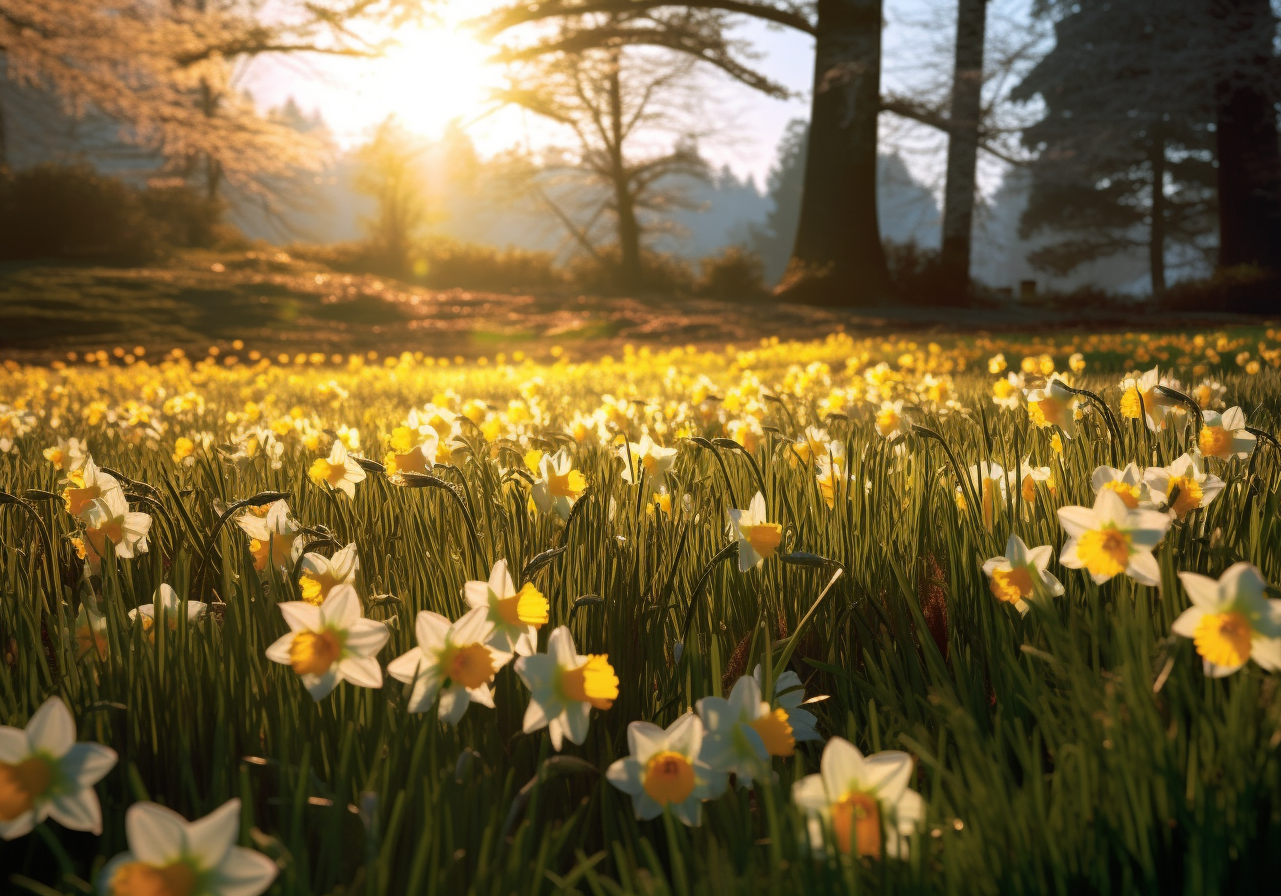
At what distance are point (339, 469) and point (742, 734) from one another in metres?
1.25

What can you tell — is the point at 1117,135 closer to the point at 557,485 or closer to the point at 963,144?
the point at 963,144

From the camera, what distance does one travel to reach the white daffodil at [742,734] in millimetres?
871

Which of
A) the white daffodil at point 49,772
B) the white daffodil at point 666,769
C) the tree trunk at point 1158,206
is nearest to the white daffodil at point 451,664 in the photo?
the white daffodil at point 666,769

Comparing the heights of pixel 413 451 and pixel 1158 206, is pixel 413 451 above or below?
below

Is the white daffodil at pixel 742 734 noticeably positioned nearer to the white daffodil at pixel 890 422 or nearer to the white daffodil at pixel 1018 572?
the white daffodil at pixel 1018 572

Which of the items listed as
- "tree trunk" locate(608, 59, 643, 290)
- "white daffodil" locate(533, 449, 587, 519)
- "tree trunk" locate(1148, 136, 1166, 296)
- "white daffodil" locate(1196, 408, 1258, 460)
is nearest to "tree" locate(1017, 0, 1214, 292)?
"tree trunk" locate(1148, 136, 1166, 296)

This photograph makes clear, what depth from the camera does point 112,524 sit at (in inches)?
58.7

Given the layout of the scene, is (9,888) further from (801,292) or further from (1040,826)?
(801,292)

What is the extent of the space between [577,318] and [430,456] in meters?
15.3

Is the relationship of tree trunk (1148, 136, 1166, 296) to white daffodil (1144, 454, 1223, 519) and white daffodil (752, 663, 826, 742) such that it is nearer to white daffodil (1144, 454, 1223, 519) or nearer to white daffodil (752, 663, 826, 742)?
white daffodil (1144, 454, 1223, 519)

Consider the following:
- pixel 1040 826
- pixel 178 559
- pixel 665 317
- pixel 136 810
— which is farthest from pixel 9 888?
pixel 665 317

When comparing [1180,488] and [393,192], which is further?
[393,192]

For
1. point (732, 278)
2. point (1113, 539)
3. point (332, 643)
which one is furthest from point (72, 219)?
point (1113, 539)

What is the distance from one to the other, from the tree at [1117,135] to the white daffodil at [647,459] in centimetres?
2239
